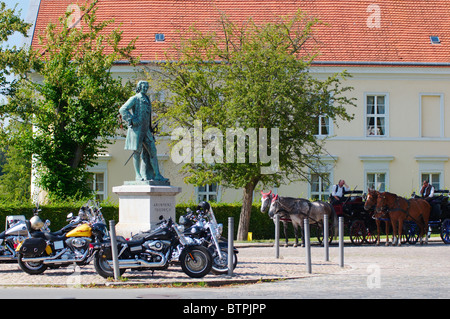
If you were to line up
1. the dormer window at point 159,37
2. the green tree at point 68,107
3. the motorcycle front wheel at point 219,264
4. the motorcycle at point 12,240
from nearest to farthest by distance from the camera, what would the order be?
the motorcycle front wheel at point 219,264
the motorcycle at point 12,240
the green tree at point 68,107
the dormer window at point 159,37

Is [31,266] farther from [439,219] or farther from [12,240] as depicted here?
[439,219]

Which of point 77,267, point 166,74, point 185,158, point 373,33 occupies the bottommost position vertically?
point 77,267

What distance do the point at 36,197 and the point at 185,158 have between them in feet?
28.3

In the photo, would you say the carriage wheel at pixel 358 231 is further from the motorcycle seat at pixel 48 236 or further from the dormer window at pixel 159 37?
the dormer window at pixel 159 37

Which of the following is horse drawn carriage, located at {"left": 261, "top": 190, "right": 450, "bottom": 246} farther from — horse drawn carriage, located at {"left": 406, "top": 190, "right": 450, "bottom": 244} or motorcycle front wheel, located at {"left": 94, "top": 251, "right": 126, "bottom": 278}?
motorcycle front wheel, located at {"left": 94, "top": 251, "right": 126, "bottom": 278}

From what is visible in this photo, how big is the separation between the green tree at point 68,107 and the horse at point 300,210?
34.5 feet

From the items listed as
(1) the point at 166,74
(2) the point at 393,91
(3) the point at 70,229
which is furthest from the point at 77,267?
(2) the point at 393,91

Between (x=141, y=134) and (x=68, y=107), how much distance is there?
15922 millimetres

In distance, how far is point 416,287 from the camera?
42.8 ft

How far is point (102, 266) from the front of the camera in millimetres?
14305

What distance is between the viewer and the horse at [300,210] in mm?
25016

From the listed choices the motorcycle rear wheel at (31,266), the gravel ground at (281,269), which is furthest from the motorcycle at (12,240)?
the motorcycle rear wheel at (31,266)

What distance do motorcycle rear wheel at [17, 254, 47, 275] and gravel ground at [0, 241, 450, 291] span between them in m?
0.13

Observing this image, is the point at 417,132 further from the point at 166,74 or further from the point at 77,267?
the point at 77,267
